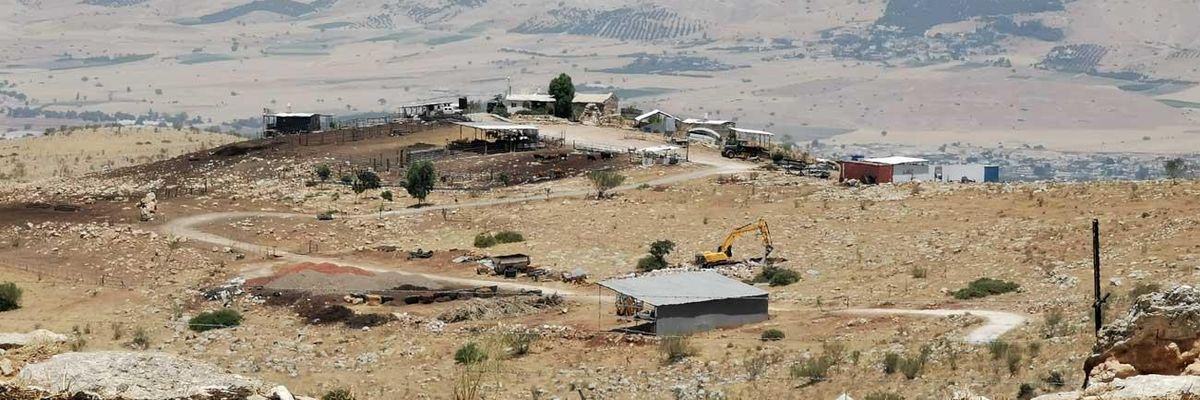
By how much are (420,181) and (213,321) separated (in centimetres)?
2214

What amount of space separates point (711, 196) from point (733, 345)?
26.2 metres

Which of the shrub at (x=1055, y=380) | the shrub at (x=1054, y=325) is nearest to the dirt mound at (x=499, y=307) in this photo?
the shrub at (x=1054, y=325)

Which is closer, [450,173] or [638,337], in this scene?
[638,337]

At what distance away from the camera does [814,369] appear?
37031 millimetres

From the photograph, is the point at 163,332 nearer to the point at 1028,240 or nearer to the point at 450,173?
the point at 1028,240

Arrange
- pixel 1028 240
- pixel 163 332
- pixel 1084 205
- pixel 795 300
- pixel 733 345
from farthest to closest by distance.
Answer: pixel 1084 205
pixel 1028 240
pixel 795 300
pixel 163 332
pixel 733 345

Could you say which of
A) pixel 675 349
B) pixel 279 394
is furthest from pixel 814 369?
pixel 279 394

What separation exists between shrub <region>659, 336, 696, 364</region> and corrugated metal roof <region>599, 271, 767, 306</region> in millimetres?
2473

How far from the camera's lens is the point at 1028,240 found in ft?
173

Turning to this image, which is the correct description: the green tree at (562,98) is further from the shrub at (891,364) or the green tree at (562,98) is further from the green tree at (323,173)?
the shrub at (891,364)

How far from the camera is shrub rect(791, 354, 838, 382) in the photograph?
3681 centimetres

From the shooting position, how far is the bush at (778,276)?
171 ft

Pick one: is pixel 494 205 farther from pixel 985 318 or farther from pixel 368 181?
pixel 985 318

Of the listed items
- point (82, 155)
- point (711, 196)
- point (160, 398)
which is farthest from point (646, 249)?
point (82, 155)
